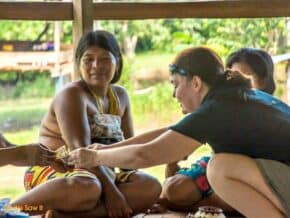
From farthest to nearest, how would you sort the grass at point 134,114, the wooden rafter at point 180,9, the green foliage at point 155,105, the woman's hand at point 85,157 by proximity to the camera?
1. the green foliage at point 155,105
2. the grass at point 134,114
3. the wooden rafter at point 180,9
4. the woman's hand at point 85,157

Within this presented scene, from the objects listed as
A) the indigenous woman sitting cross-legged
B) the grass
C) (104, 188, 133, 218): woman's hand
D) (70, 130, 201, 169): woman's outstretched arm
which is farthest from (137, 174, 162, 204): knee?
(70, 130, 201, 169): woman's outstretched arm

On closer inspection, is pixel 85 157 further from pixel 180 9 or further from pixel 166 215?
pixel 180 9

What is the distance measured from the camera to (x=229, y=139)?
2.20 metres

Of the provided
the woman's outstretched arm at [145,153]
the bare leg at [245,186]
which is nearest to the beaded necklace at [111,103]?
the woman's outstretched arm at [145,153]

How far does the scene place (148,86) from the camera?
3482 mm

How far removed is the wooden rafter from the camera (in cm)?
301

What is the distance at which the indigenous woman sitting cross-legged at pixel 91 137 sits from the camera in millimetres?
2660

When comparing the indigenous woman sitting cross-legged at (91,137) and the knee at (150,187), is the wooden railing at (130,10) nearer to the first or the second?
the indigenous woman sitting cross-legged at (91,137)

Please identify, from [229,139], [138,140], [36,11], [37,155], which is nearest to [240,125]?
[229,139]

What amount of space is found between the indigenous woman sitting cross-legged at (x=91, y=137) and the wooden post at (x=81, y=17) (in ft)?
0.41

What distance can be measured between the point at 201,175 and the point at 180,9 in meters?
0.86

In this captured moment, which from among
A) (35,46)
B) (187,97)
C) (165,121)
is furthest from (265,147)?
(35,46)

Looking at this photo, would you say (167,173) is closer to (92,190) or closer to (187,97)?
(92,190)

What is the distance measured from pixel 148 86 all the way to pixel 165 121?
23 cm
